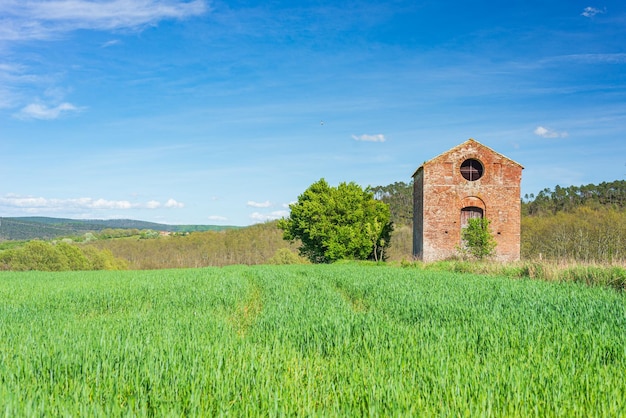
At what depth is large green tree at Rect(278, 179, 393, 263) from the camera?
4112cm

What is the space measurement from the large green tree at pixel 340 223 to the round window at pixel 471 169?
9424 mm

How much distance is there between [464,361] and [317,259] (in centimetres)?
4053

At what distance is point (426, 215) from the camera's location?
32406 mm

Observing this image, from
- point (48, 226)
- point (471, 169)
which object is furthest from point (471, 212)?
point (48, 226)

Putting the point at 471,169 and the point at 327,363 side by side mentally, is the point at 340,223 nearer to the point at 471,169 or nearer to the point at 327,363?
the point at 471,169

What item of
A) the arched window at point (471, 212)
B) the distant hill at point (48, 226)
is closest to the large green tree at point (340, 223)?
the arched window at point (471, 212)

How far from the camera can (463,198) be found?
32438 millimetres

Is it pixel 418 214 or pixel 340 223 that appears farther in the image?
pixel 340 223

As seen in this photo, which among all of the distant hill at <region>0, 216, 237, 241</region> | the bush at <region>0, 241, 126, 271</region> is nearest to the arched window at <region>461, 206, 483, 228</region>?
the bush at <region>0, 241, 126, 271</region>

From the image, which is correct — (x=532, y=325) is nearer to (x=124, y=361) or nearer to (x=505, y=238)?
(x=124, y=361)

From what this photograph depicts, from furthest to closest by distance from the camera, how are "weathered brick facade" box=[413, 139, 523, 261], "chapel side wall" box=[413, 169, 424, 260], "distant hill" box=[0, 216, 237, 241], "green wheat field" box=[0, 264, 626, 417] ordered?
"distant hill" box=[0, 216, 237, 241]
"chapel side wall" box=[413, 169, 424, 260]
"weathered brick facade" box=[413, 139, 523, 261]
"green wheat field" box=[0, 264, 626, 417]

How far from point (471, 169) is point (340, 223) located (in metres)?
13.4

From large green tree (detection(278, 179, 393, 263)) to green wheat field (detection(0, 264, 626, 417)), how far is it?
1235 inches

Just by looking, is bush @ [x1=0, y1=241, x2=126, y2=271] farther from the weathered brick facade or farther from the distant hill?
the distant hill
